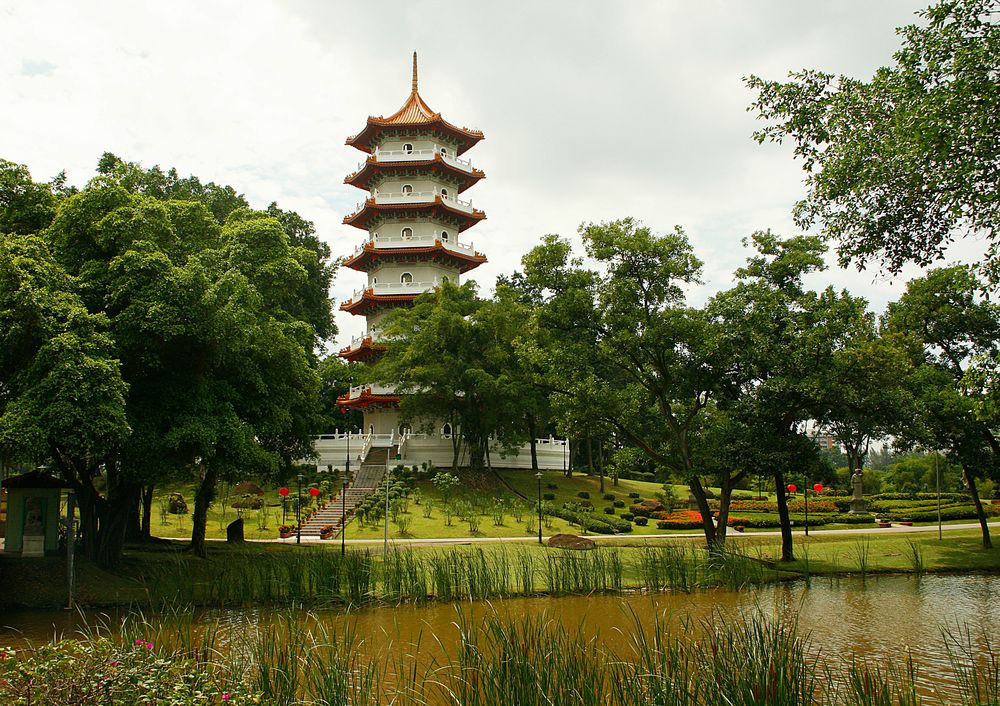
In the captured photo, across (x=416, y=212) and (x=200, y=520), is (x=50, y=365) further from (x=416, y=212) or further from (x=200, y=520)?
(x=416, y=212)

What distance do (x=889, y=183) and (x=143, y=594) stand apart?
14.6 meters

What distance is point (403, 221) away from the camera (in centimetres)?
4362

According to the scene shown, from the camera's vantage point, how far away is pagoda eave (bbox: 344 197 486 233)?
140ft

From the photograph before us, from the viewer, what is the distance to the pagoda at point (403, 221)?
139 feet

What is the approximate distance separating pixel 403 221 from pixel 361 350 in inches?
291

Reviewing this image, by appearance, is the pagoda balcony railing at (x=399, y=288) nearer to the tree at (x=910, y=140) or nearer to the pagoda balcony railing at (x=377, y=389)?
the pagoda balcony railing at (x=377, y=389)

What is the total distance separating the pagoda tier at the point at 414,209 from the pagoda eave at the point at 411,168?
52.8 inches

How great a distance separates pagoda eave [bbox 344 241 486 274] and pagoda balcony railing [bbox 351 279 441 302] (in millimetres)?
1358

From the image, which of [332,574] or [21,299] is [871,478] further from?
[21,299]

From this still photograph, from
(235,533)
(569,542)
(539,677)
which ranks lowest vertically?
(569,542)

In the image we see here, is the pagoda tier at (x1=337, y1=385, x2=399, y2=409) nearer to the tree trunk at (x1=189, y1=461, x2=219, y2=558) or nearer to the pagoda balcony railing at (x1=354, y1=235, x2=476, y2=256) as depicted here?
the pagoda balcony railing at (x1=354, y1=235, x2=476, y2=256)

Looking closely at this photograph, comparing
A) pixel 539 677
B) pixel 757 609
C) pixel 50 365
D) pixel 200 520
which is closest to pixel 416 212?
pixel 200 520

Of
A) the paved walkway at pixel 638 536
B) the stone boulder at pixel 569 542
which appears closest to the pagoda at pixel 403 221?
the paved walkway at pixel 638 536

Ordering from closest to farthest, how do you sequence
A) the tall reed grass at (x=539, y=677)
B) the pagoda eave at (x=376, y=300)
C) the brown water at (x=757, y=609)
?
1. the tall reed grass at (x=539, y=677)
2. the brown water at (x=757, y=609)
3. the pagoda eave at (x=376, y=300)
